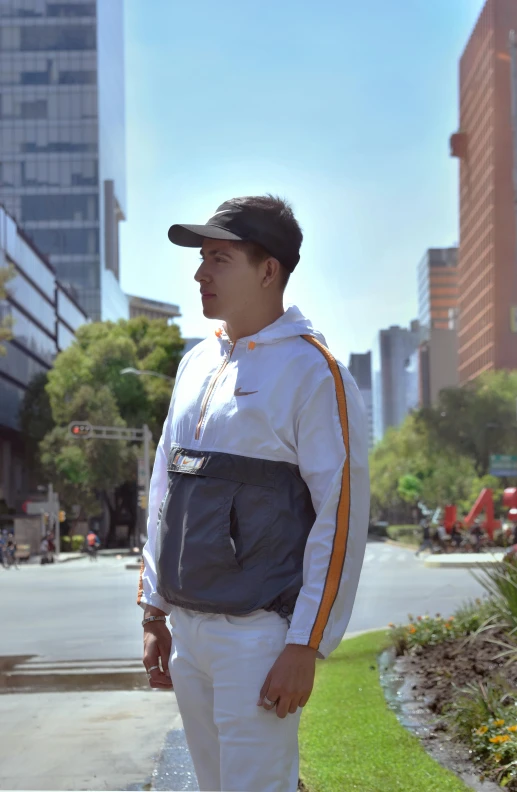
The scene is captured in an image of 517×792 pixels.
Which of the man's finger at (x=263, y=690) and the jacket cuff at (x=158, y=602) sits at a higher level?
the jacket cuff at (x=158, y=602)

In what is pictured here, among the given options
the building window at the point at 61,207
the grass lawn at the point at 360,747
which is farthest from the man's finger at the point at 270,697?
the building window at the point at 61,207

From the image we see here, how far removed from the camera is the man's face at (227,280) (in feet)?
10.3

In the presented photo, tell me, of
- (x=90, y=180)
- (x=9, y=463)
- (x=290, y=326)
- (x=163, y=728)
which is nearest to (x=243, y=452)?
(x=290, y=326)

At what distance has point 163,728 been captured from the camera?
7.91m

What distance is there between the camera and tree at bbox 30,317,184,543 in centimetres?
6606

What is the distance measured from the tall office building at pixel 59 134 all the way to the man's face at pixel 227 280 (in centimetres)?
12817

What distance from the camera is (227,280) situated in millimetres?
3123

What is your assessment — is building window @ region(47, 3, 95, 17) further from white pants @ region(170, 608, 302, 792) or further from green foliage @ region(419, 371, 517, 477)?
white pants @ region(170, 608, 302, 792)

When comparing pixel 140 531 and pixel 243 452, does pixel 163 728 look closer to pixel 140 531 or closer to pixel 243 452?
pixel 243 452

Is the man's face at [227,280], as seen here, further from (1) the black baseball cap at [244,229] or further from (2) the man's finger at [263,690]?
(2) the man's finger at [263,690]

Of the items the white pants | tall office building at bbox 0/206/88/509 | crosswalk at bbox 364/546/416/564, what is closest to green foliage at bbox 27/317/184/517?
tall office building at bbox 0/206/88/509

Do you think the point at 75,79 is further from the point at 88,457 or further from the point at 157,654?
the point at 157,654

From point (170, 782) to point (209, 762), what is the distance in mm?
3352

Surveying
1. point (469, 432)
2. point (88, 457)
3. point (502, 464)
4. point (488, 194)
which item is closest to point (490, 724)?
point (502, 464)
